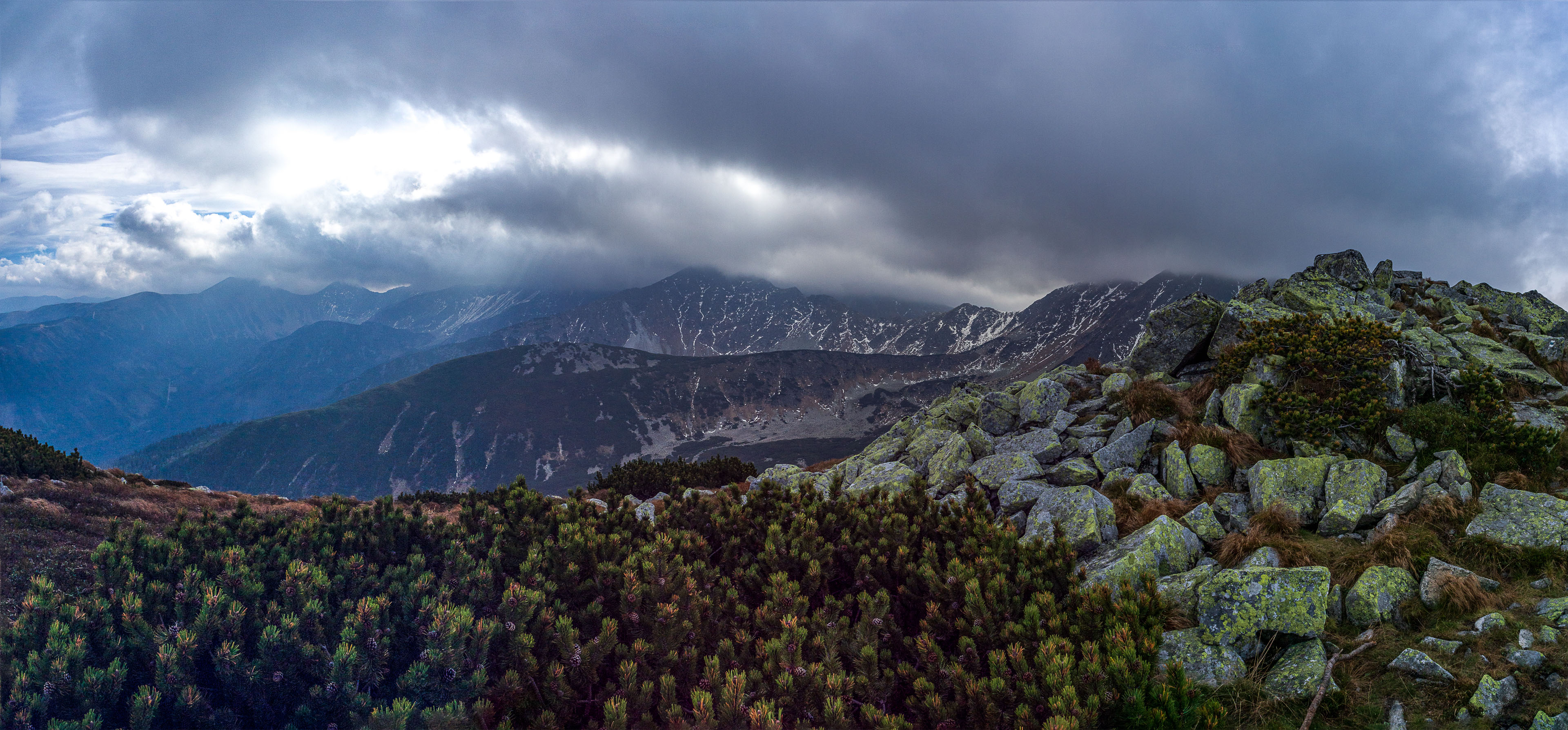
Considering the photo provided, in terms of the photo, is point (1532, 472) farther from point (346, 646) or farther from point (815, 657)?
point (346, 646)

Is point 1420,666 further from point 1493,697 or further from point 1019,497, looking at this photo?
point 1019,497

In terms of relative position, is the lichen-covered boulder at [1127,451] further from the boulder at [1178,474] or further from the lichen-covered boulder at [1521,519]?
the lichen-covered boulder at [1521,519]

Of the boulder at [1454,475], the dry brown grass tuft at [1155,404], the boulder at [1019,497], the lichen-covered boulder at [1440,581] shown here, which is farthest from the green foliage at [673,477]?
the boulder at [1454,475]

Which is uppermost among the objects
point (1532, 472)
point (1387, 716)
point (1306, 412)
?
point (1306, 412)

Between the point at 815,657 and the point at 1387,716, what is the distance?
19.1 ft

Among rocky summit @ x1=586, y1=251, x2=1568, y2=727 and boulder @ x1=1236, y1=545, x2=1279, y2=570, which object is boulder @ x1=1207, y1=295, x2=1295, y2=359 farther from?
boulder @ x1=1236, y1=545, x2=1279, y2=570

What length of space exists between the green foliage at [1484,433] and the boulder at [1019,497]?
662 cm

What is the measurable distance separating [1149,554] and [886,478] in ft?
23.5

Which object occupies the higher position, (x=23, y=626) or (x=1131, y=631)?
(x=23, y=626)

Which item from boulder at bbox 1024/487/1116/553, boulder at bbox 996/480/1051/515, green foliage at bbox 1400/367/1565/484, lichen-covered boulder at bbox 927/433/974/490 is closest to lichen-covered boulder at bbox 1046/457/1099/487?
boulder at bbox 996/480/1051/515

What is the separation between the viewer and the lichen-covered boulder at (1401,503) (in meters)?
8.97

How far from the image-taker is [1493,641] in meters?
6.27

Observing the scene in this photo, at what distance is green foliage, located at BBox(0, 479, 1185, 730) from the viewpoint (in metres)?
4.71

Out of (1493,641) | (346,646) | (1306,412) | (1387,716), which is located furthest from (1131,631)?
(1306,412)
